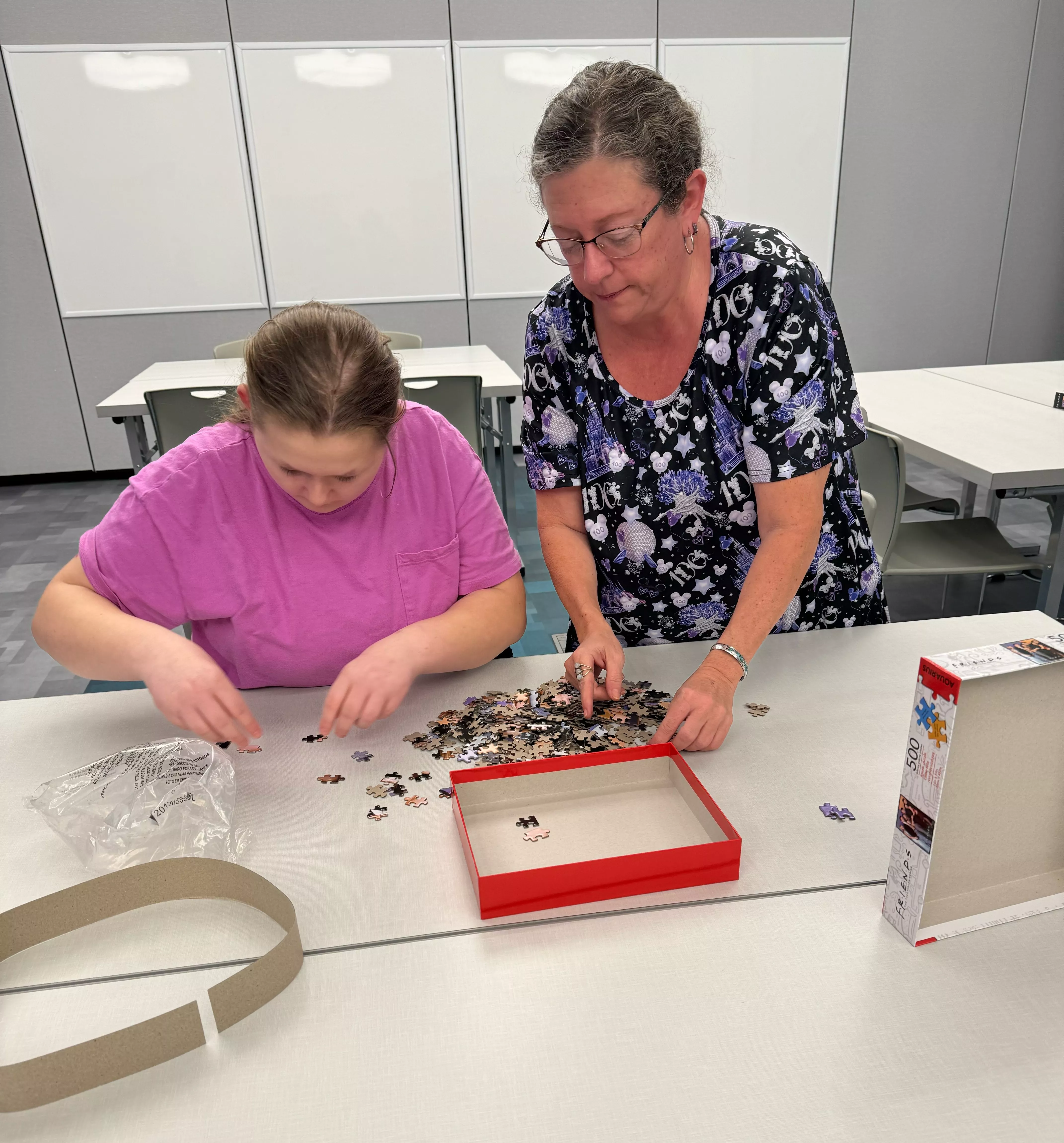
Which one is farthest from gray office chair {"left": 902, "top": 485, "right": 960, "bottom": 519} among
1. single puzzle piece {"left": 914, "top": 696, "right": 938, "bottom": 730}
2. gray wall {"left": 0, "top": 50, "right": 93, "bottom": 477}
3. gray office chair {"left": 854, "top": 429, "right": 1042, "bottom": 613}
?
gray wall {"left": 0, "top": 50, "right": 93, "bottom": 477}

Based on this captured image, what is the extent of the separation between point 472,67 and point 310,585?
183 inches

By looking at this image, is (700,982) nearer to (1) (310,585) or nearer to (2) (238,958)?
(2) (238,958)

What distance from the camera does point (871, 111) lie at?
538 centimetres

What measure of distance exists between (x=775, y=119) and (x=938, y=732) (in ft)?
18.1

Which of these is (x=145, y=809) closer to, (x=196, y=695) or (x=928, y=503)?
(x=196, y=695)

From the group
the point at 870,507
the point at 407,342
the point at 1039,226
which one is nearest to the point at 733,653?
the point at 870,507

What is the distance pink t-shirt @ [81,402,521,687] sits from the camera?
Result: 1285 millimetres

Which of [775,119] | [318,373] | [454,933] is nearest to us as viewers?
[454,933]

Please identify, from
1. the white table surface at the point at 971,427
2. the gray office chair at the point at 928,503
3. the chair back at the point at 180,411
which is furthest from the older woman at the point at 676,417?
the chair back at the point at 180,411

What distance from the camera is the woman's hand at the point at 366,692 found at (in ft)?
3.76

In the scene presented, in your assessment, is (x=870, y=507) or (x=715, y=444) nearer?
(x=715, y=444)

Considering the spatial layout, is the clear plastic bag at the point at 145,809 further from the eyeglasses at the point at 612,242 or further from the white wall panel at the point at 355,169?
the white wall panel at the point at 355,169

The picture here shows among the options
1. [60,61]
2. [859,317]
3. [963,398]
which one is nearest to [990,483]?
[963,398]

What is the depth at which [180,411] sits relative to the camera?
10.6 feet
